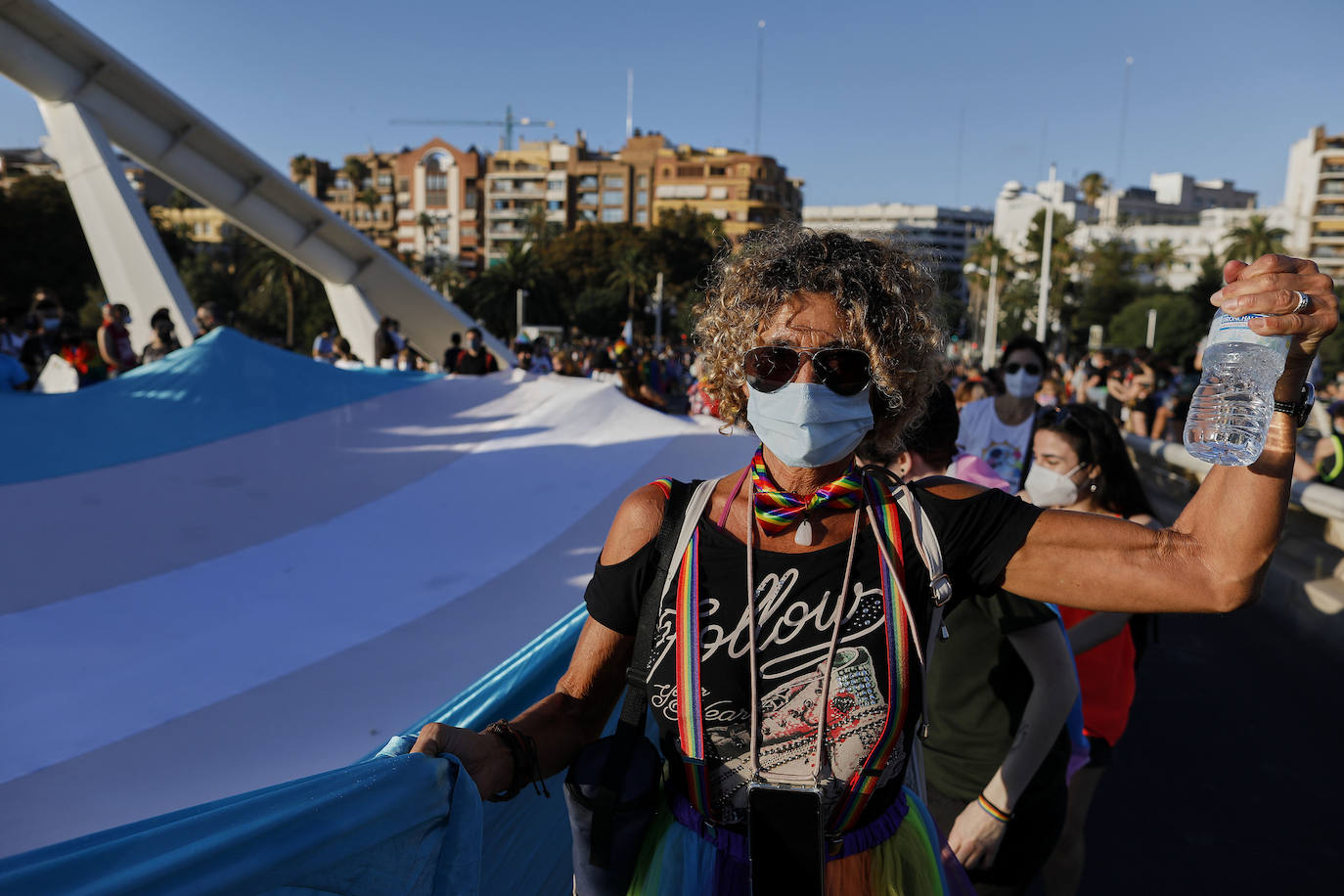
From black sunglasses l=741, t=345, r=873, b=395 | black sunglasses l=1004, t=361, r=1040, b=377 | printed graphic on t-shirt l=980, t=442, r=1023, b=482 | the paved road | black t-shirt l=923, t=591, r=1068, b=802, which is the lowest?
the paved road

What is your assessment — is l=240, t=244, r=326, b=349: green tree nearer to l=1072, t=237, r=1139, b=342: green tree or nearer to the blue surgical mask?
l=1072, t=237, r=1139, b=342: green tree

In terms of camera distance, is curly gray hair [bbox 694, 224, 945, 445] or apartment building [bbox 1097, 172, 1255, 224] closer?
curly gray hair [bbox 694, 224, 945, 445]

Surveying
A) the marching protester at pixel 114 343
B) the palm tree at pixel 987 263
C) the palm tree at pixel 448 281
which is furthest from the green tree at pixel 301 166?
the marching protester at pixel 114 343

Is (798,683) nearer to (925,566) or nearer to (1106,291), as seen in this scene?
(925,566)

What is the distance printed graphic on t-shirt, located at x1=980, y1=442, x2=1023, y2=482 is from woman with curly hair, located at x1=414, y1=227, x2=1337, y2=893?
434 cm

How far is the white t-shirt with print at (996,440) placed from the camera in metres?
6.04

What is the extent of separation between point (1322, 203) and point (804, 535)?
134 m

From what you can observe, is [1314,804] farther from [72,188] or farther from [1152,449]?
[72,188]

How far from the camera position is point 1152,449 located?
1234 centimetres

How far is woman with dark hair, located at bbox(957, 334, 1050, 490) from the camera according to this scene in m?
6.05

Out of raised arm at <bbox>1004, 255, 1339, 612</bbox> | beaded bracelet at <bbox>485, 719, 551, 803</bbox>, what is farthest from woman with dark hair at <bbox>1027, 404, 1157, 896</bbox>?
beaded bracelet at <bbox>485, 719, 551, 803</bbox>

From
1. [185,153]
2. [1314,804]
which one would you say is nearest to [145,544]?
[1314,804]

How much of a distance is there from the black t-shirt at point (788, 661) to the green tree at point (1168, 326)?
73414 millimetres

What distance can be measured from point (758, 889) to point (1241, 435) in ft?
3.76
